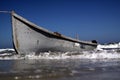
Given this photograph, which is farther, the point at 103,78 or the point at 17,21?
the point at 17,21

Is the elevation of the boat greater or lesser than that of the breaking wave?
greater

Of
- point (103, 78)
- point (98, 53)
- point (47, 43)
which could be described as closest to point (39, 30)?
point (47, 43)

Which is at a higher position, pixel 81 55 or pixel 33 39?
pixel 33 39

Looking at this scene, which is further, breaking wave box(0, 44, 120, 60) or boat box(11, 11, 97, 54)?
boat box(11, 11, 97, 54)

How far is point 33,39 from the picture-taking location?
15.8 metres

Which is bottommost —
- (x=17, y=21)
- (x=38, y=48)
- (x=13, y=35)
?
(x=38, y=48)

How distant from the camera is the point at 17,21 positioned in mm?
15867

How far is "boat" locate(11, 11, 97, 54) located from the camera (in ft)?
51.4

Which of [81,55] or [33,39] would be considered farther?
[33,39]

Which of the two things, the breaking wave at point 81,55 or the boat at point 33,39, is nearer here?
the breaking wave at point 81,55

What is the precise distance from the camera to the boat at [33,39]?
1566 centimetres

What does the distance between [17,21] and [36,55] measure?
9.41 feet

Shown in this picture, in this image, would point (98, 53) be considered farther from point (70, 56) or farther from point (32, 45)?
point (32, 45)

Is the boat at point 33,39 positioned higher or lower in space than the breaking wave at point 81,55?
higher
